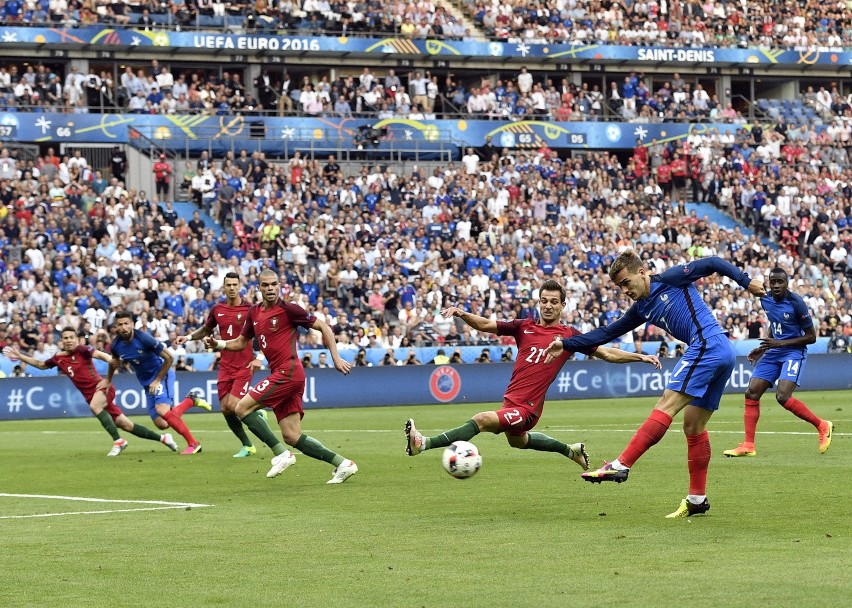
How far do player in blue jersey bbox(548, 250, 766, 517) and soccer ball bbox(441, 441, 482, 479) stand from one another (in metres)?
1.82

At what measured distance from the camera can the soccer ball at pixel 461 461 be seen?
12.9 meters

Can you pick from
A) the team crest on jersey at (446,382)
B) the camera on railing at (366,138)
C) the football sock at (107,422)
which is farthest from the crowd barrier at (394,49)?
the football sock at (107,422)

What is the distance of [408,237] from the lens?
42375mm

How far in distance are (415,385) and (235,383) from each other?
16.1 m

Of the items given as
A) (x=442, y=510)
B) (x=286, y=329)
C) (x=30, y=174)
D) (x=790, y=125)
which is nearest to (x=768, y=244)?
→ (x=790, y=125)

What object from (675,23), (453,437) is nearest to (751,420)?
(453,437)

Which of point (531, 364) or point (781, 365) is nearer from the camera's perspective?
point (531, 364)

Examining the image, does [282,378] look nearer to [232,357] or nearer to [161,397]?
[232,357]

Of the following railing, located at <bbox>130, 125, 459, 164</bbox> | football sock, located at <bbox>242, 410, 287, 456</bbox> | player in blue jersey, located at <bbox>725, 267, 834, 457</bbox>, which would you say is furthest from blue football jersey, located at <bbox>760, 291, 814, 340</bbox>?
railing, located at <bbox>130, 125, 459, 164</bbox>

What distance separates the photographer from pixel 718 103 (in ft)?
198

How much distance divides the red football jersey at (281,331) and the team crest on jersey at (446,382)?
19.6m

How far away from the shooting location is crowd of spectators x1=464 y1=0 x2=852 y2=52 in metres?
57.9

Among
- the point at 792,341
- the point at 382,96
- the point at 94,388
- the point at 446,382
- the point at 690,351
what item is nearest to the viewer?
the point at 690,351

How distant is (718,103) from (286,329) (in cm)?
4655
